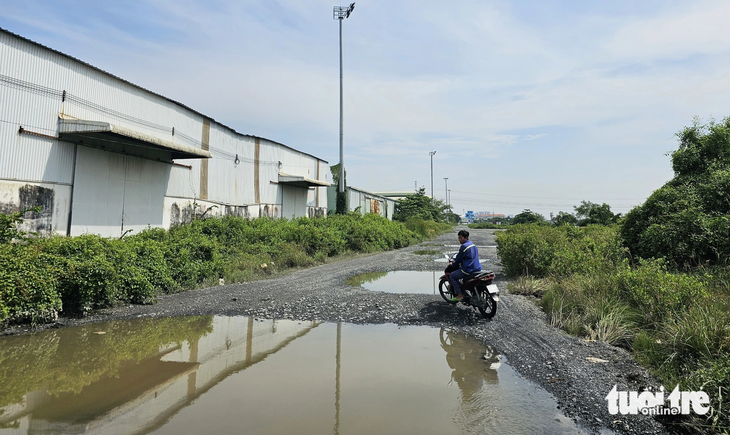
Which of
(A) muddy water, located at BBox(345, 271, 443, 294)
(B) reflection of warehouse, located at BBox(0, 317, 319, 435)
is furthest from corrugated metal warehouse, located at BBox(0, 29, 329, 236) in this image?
(B) reflection of warehouse, located at BBox(0, 317, 319, 435)

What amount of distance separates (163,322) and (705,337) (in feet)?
25.1

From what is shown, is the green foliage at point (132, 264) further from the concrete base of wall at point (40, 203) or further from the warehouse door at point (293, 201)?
the warehouse door at point (293, 201)

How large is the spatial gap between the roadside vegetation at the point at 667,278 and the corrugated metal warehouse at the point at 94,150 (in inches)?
466

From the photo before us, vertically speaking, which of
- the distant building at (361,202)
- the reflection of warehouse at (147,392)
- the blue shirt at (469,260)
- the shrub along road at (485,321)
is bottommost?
the reflection of warehouse at (147,392)

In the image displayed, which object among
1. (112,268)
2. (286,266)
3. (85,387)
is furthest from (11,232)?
(286,266)

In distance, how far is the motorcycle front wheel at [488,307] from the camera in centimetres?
691

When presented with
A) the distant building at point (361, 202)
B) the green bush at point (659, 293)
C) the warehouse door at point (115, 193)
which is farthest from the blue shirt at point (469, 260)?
the distant building at point (361, 202)

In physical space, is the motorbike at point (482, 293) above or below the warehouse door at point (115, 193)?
below

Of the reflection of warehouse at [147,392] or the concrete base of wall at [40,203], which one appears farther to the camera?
the concrete base of wall at [40,203]

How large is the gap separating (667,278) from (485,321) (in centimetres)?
271

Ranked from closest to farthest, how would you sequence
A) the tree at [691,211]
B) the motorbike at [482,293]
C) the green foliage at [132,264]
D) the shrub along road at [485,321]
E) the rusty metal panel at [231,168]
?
the shrub along road at [485,321], the green foliage at [132,264], the motorbike at [482,293], the tree at [691,211], the rusty metal panel at [231,168]

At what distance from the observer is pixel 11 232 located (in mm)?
7941

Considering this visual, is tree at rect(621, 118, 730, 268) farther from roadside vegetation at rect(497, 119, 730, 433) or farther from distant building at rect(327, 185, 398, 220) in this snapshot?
distant building at rect(327, 185, 398, 220)

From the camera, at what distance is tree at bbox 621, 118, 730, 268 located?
27.8 ft
